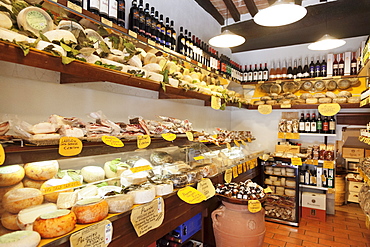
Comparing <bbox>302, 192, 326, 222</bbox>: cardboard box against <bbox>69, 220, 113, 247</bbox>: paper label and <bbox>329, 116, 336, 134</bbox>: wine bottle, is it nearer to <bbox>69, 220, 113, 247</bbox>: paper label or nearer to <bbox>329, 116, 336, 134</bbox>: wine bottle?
<bbox>329, 116, 336, 134</bbox>: wine bottle

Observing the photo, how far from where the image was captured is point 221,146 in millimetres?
3307

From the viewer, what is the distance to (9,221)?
3.82ft

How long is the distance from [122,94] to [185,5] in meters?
2.12

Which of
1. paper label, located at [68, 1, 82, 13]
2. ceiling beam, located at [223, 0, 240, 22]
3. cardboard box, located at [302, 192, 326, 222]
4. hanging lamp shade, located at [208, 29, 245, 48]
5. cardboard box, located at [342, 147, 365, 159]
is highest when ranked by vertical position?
ceiling beam, located at [223, 0, 240, 22]

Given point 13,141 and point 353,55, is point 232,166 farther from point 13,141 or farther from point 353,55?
point 353,55

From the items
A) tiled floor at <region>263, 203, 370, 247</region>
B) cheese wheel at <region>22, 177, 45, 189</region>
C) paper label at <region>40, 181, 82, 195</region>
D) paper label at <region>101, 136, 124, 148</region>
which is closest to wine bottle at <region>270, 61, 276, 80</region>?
tiled floor at <region>263, 203, 370, 247</region>

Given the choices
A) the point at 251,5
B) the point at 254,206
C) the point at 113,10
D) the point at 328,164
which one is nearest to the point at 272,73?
the point at 251,5

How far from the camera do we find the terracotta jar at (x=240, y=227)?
7.68ft

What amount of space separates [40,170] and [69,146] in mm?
285

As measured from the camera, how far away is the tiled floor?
337cm

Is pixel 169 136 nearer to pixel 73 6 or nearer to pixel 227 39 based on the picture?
pixel 73 6

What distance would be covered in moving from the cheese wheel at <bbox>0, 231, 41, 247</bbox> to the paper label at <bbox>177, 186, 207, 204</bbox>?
104cm

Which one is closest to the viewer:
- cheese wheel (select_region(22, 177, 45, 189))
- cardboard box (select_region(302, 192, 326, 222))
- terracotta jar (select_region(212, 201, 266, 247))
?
cheese wheel (select_region(22, 177, 45, 189))

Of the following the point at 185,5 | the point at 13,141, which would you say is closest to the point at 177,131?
the point at 13,141
